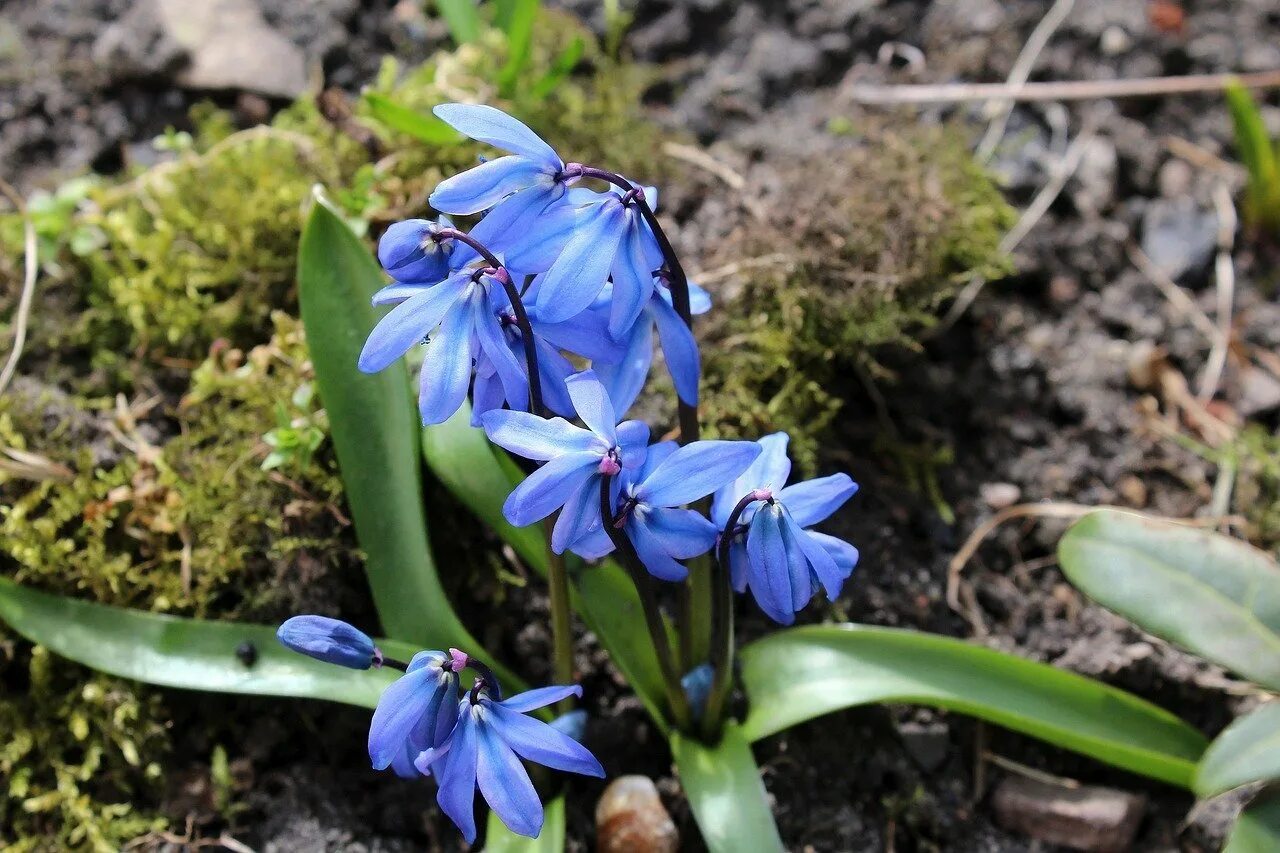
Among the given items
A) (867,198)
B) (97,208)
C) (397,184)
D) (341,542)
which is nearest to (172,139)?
(97,208)

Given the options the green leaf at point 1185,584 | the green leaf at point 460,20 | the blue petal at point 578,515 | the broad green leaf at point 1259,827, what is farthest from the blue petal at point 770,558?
the green leaf at point 460,20

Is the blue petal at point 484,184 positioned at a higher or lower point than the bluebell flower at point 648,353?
higher

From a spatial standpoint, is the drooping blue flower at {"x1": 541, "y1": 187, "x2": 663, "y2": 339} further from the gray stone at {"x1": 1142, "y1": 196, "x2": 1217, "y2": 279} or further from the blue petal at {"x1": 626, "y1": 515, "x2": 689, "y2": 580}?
the gray stone at {"x1": 1142, "y1": 196, "x2": 1217, "y2": 279}

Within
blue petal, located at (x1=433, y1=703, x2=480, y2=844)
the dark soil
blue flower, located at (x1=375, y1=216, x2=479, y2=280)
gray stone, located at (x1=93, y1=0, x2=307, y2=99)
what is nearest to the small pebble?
the dark soil

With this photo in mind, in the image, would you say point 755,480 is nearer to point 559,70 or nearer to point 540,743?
point 540,743

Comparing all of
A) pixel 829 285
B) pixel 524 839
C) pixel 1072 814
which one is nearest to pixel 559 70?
pixel 829 285

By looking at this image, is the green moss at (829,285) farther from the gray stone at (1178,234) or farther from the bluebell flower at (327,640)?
the bluebell flower at (327,640)
